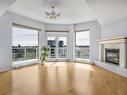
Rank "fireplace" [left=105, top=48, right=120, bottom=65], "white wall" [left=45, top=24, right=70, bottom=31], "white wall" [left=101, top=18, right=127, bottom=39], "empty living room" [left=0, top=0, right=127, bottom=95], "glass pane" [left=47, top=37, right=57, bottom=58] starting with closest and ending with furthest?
"empty living room" [left=0, top=0, right=127, bottom=95] → "white wall" [left=101, top=18, right=127, bottom=39] → "fireplace" [left=105, top=48, right=120, bottom=65] → "white wall" [left=45, top=24, right=70, bottom=31] → "glass pane" [left=47, top=37, right=57, bottom=58]

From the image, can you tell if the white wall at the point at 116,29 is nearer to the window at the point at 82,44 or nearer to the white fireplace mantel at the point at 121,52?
the white fireplace mantel at the point at 121,52

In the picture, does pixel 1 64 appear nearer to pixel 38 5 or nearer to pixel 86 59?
pixel 38 5

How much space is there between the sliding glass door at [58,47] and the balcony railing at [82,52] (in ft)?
2.59

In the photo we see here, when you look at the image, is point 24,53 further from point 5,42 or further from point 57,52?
point 57,52

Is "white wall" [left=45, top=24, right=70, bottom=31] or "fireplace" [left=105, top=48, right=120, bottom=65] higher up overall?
"white wall" [left=45, top=24, right=70, bottom=31]

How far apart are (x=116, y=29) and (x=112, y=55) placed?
1136 mm

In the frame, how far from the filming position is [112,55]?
18.7 ft

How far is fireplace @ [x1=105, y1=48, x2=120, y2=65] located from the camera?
5345 millimetres

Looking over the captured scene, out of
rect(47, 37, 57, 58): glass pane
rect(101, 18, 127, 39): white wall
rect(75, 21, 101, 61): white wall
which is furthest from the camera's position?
rect(47, 37, 57, 58): glass pane

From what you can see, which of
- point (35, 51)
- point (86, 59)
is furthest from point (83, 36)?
point (35, 51)

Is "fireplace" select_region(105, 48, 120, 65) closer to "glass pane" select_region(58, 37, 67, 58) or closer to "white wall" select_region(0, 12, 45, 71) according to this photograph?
"glass pane" select_region(58, 37, 67, 58)

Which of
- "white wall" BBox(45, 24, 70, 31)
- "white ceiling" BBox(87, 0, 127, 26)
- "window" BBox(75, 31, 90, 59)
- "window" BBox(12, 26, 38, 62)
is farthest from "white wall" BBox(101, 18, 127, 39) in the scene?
"window" BBox(12, 26, 38, 62)

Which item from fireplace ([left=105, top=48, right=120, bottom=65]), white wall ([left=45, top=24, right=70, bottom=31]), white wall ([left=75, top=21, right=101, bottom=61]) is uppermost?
white wall ([left=45, top=24, right=70, bottom=31])

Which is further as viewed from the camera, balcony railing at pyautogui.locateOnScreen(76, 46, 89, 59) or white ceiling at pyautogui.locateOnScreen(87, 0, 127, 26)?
balcony railing at pyautogui.locateOnScreen(76, 46, 89, 59)
